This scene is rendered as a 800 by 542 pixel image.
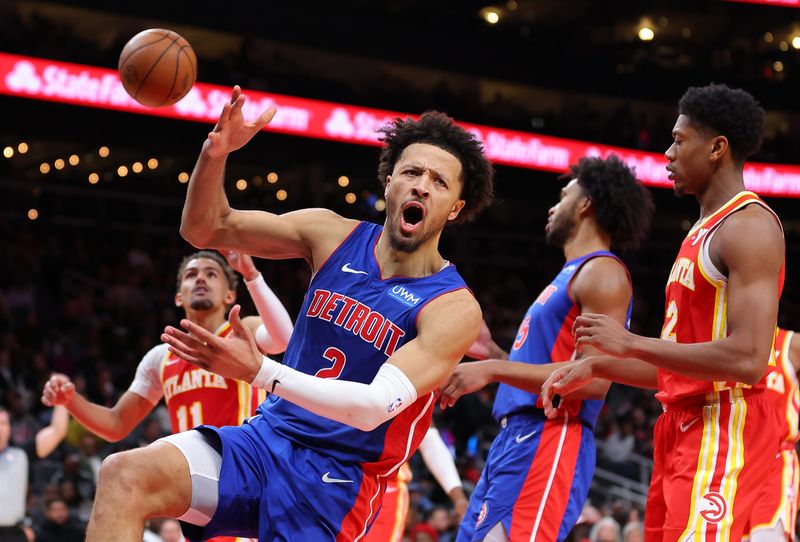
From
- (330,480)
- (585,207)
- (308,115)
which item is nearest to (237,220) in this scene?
(330,480)

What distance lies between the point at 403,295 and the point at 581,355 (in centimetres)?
126

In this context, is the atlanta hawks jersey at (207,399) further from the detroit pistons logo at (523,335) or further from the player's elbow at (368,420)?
the player's elbow at (368,420)

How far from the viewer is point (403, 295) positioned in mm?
3939

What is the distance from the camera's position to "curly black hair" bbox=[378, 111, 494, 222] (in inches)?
174

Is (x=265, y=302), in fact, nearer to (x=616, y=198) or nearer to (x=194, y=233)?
(x=194, y=233)

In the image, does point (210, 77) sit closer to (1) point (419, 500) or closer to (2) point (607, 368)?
(1) point (419, 500)

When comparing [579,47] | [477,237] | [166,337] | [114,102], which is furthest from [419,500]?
[579,47]

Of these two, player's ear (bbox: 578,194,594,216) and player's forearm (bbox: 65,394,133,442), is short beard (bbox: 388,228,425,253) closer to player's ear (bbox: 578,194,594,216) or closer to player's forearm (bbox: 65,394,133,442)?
player's ear (bbox: 578,194,594,216)

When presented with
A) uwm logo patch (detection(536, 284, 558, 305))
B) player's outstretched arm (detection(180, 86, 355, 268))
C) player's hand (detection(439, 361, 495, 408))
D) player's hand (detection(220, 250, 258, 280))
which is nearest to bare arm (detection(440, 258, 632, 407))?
player's hand (detection(439, 361, 495, 408))

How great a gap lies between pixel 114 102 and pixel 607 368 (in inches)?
490

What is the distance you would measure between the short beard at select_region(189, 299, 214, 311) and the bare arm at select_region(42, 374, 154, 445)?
0.61 m

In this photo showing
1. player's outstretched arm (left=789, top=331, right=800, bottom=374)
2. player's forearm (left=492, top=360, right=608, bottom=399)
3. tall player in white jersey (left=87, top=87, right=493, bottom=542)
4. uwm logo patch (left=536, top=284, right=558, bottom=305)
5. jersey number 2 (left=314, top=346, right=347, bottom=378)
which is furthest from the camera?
player's outstretched arm (left=789, top=331, right=800, bottom=374)

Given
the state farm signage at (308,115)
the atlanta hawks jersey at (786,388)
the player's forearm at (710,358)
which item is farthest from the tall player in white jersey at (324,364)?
the state farm signage at (308,115)

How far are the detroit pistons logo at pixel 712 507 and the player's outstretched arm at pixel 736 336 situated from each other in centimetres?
42
